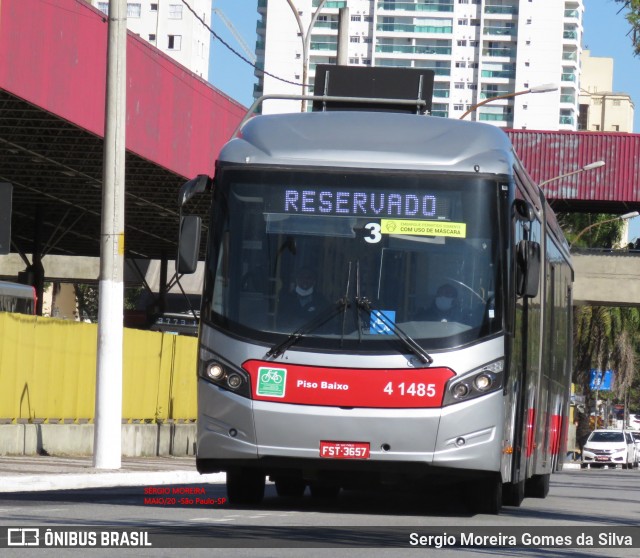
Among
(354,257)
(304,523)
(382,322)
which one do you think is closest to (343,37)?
(354,257)

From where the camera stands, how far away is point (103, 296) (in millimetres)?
18984

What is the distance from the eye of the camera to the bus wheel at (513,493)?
50.5 ft

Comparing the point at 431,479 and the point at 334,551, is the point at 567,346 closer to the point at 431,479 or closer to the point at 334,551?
the point at 431,479

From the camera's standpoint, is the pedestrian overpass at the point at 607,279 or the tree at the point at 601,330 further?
the tree at the point at 601,330

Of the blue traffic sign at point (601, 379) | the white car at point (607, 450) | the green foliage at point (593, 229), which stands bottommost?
the white car at point (607, 450)

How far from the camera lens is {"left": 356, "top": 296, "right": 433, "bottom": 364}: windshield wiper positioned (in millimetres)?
12367

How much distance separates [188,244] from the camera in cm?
1268

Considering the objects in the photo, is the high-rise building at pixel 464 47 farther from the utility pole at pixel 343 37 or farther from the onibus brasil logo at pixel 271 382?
the onibus brasil logo at pixel 271 382

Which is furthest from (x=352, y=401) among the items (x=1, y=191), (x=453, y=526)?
(x=1, y=191)

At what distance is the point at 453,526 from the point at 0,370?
11426 mm

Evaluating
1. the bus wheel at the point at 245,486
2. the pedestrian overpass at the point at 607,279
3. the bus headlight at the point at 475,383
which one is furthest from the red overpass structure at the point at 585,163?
the bus headlight at the point at 475,383

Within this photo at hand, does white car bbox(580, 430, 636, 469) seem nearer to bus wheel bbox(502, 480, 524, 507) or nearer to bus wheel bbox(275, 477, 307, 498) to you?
bus wheel bbox(502, 480, 524, 507)

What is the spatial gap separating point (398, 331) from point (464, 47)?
162758mm

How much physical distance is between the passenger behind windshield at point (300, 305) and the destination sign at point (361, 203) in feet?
2.23
